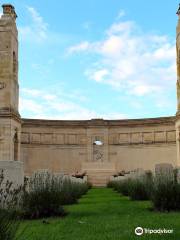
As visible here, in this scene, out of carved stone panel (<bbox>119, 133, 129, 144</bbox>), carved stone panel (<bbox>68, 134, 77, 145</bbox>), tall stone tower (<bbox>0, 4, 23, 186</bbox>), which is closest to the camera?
tall stone tower (<bbox>0, 4, 23, 186</bbox>)

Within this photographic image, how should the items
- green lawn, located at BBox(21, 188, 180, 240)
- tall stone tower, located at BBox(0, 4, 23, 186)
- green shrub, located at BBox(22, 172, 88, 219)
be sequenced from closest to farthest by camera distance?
green lawn, located at BBox(21, 188, 180, 240) → green shrub, located at BBox(22, 172, 88, 219) → tall stone tower, located at BBox(0, 4, 23, 186)

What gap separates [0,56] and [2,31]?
1.72 m

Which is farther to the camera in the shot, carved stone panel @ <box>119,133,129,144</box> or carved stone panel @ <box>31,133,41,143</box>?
carved stone panel @ <box>119,133,129,144</box>

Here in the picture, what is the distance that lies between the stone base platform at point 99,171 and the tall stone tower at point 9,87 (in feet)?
28.2

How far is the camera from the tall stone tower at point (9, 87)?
29594 mm

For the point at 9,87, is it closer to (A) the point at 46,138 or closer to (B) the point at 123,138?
(A) the point at 46,138

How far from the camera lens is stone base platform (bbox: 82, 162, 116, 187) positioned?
3812cm

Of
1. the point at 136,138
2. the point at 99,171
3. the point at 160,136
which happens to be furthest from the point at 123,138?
the point at 99,171

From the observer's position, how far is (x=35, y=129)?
4300 cm

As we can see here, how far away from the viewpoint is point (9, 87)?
100ft

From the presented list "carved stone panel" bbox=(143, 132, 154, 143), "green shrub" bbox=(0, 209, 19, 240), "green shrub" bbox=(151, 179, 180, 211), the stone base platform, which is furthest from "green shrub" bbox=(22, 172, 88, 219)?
"carved stone panel" bbox=(143, 132, 154, 143)

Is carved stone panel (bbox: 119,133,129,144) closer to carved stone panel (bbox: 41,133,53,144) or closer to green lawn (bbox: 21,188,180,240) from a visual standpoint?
carved stone panel (bbox: 41,133,53,144)


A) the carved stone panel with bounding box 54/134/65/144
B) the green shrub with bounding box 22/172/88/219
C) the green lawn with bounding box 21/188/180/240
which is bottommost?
the green lawn with bounding box 21/188/180/240

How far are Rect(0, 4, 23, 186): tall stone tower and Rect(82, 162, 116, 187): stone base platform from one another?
860 centimetres
